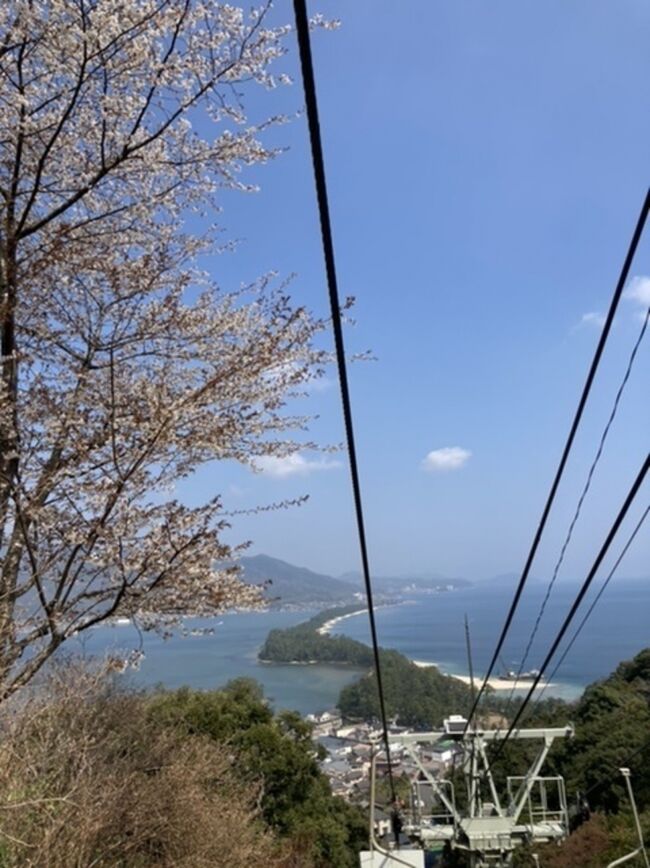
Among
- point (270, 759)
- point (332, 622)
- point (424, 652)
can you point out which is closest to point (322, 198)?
point (270, 759)

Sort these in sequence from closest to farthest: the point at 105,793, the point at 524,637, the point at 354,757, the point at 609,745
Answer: the point at 105,793 < the point at 609,745 < the point at 354,757 < the point at 524,637

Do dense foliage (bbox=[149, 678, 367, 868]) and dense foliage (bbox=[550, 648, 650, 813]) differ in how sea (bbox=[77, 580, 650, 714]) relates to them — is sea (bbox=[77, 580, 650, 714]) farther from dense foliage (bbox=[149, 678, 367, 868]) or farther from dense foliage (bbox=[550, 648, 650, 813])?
dense foliage (bbox=[149, 678, 367, 868])

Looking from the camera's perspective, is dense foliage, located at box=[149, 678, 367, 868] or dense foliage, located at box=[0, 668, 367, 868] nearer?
dense foliage, located at box=[0, 668, 367, 868]

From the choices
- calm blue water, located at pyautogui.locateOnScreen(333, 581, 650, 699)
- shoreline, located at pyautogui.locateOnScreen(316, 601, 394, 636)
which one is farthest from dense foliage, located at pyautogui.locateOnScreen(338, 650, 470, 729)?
shoreline, located at pyautogui.locateOnScreen(316, 601, 394, 636)

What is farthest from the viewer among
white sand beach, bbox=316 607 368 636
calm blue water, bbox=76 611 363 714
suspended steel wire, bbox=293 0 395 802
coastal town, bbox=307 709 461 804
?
white sand beach, bbox=316 607 368 636

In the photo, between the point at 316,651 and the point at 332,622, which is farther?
the point at 332,622

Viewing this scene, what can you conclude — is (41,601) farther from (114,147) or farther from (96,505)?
(114,147)

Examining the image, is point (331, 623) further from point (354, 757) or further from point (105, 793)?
point (105, 793)

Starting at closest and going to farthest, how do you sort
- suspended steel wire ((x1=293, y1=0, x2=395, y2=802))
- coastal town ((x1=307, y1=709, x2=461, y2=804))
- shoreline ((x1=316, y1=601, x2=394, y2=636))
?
suspended steel wire ((x1=293, y1=0, x2=395, y2=802))
coastal town ((x1=307, y1=709, x2=461, y2=804))
shoreline ((x1=316, y1=601, x2=394, y2=636))

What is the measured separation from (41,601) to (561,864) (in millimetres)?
13758

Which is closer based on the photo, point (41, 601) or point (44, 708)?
point (41, 601)

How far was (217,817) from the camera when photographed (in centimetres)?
618

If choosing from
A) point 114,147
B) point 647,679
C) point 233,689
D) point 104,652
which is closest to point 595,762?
point 647,679

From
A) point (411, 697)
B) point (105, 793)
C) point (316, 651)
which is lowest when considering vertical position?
point (316, 651)
